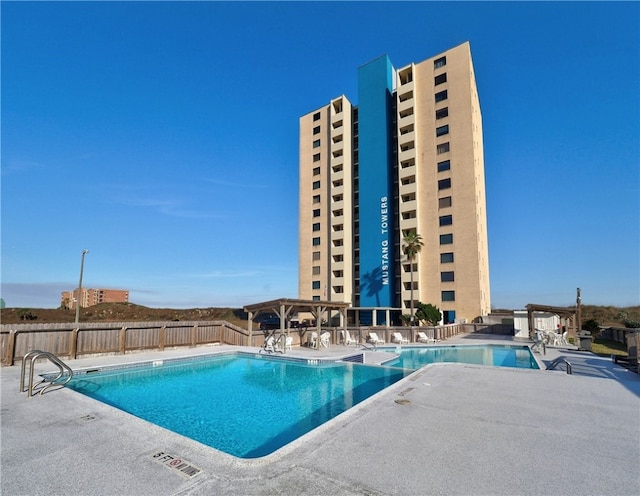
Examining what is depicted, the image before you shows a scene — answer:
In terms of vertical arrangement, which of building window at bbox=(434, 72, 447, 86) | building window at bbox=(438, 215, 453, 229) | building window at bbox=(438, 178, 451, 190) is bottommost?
building window at bbox=(438, 215, 453, 229)

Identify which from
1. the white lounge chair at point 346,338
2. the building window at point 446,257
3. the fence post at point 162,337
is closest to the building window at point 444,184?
the building window at point 446,257

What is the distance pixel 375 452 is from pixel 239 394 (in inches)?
279

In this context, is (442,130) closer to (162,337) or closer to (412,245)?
(412,245)

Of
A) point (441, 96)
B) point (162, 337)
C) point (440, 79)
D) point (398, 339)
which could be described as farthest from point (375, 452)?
point (440, 79)

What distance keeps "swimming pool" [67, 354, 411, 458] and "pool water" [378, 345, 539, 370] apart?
4368mm

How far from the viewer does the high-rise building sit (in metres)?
40.0

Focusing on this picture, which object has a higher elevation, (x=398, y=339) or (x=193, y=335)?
(x=193, y=335)

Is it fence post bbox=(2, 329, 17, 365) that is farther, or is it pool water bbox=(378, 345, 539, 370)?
pool water bbox=(378, 345, 539, 370)

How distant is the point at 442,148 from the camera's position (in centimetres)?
4250

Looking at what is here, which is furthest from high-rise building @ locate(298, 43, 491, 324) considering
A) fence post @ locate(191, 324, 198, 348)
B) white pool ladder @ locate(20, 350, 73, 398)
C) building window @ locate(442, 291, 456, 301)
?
white pool ladder @ locate(20, 350, 73, 398)

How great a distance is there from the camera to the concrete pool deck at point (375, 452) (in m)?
3.85

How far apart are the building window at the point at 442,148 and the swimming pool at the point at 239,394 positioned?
35281 millimetres

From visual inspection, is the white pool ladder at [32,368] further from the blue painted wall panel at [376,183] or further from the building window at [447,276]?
the building window at [447,276]

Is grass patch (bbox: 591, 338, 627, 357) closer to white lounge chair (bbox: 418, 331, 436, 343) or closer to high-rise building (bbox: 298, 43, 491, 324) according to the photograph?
white lounge chair (bbox: 418, 331, 436, 343)
